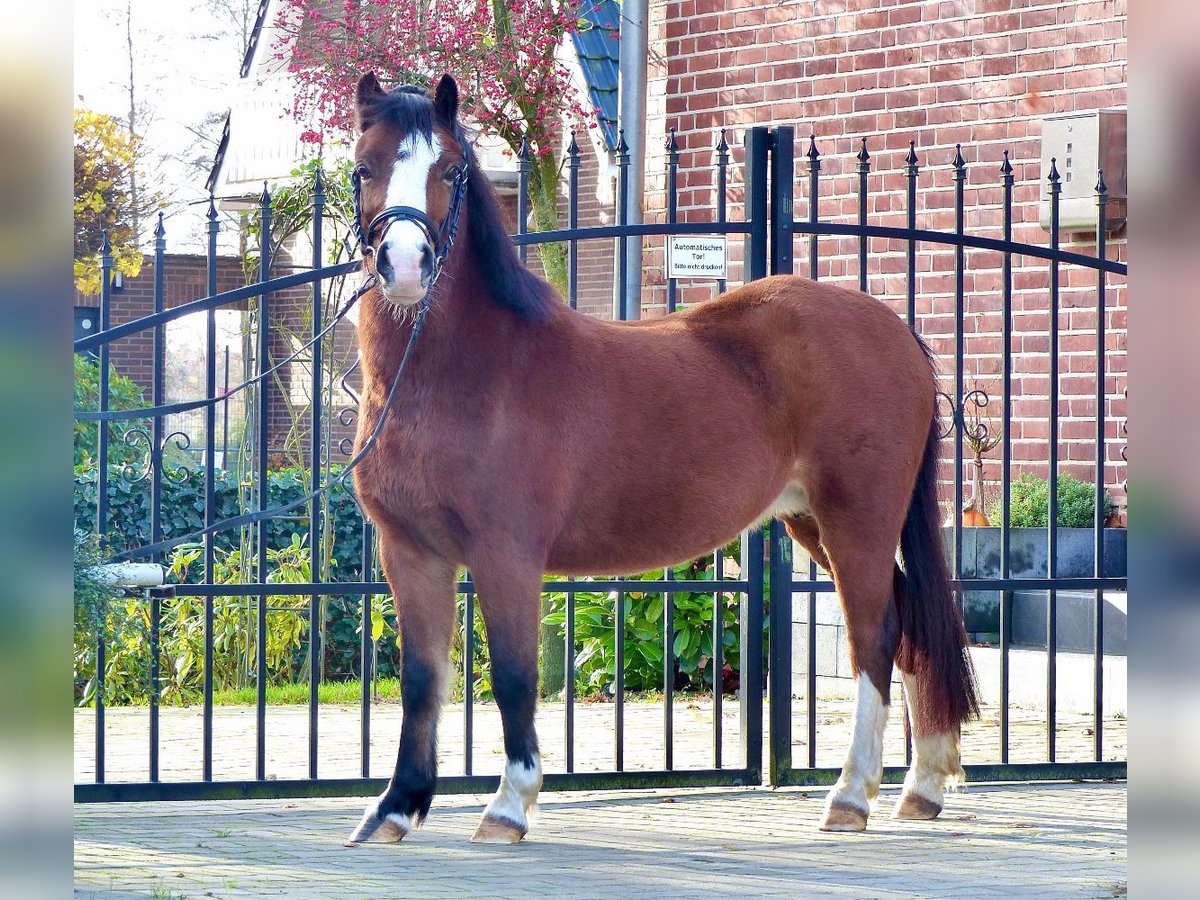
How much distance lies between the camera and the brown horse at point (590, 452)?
4508 mm

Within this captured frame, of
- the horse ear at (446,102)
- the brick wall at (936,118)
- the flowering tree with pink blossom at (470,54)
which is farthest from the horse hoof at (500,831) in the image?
the flowering tree with pink blossom at (470,54)

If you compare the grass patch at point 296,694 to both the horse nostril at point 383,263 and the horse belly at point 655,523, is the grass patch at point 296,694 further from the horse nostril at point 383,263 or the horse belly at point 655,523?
the horse nostril at point 383,263

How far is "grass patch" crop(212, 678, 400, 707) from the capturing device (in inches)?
352

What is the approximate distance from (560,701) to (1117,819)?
4.09 m

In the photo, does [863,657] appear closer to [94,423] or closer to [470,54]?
[94,423]

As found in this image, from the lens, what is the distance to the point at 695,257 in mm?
5977

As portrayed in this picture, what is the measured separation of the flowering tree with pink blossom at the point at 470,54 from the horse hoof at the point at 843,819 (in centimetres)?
616

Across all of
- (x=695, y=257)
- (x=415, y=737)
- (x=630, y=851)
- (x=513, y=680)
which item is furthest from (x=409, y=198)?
(x=630, y=851)

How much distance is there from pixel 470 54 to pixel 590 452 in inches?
275

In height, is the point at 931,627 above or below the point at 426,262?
below

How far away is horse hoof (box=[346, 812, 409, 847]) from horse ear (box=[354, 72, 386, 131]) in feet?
7.08
